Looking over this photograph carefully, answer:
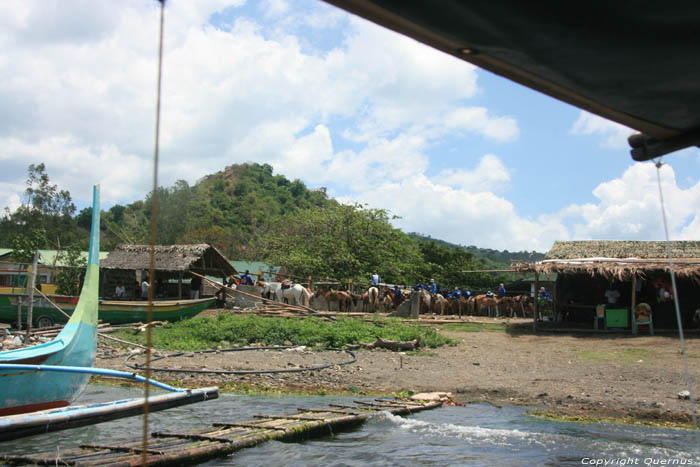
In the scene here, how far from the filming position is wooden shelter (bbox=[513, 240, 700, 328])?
1881 centimetres

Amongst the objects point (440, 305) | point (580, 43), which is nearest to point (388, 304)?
point (440, 305)

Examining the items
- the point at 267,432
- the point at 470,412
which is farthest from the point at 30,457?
the point at 470,412

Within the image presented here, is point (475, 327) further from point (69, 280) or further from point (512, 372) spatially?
point (69, 280)

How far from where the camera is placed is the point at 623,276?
61.4ft

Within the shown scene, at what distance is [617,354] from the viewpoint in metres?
15.3

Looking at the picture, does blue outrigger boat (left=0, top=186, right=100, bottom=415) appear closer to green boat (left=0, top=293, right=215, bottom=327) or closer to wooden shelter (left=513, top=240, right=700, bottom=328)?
green boat (left=0, top=293, right=215, bottom=327)

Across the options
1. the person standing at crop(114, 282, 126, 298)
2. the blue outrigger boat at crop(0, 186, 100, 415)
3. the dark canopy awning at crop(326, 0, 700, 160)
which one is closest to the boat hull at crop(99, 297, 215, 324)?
the person standing at crop(114, 282, 126, 298)

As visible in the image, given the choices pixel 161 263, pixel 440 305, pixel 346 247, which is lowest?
pixel 440 305

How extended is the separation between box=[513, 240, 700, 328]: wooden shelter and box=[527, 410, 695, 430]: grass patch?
9.61 meters

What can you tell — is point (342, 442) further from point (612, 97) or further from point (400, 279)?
point (400, 279)

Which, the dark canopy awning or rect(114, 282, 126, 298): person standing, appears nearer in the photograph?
the dark canopy awning

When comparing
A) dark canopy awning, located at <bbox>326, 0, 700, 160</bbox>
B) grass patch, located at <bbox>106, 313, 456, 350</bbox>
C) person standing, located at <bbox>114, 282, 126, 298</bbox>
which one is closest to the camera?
dark canopy awning, located at <bbox>326, 0, 700, 160</bbox>

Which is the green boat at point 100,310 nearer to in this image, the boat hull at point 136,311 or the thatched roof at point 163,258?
the boat hull at point 136,311

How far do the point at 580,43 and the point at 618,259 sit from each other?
20.2 meters
